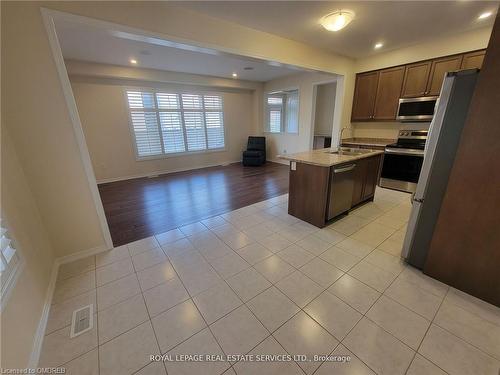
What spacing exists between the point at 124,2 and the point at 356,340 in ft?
11.6

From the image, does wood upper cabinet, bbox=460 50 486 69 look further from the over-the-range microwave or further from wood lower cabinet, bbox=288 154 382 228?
wood lower cabinet, bbox=288 154 382 228

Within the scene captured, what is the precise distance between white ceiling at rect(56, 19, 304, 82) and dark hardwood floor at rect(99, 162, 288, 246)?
2300 mm

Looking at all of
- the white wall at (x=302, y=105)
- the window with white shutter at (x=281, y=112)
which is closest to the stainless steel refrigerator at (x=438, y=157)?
the white wall at (x=302, y=105)

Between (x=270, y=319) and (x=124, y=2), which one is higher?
(x=124, y=2)

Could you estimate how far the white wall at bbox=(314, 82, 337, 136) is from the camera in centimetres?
638

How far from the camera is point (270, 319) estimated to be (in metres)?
1.51

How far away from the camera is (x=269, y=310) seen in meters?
1.58

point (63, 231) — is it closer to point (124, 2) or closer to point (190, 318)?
point (190, 318)

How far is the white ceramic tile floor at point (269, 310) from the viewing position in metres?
1.25

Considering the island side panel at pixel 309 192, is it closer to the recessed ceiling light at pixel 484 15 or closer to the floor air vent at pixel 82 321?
the floor air vent at pixel 82 321

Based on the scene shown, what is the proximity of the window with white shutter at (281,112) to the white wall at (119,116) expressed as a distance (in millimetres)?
737

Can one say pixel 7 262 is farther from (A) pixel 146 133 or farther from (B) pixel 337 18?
(A) pixel 146 133

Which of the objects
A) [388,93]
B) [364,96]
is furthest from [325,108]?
[388,93]

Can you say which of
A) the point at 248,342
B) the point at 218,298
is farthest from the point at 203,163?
the point at 248,342
